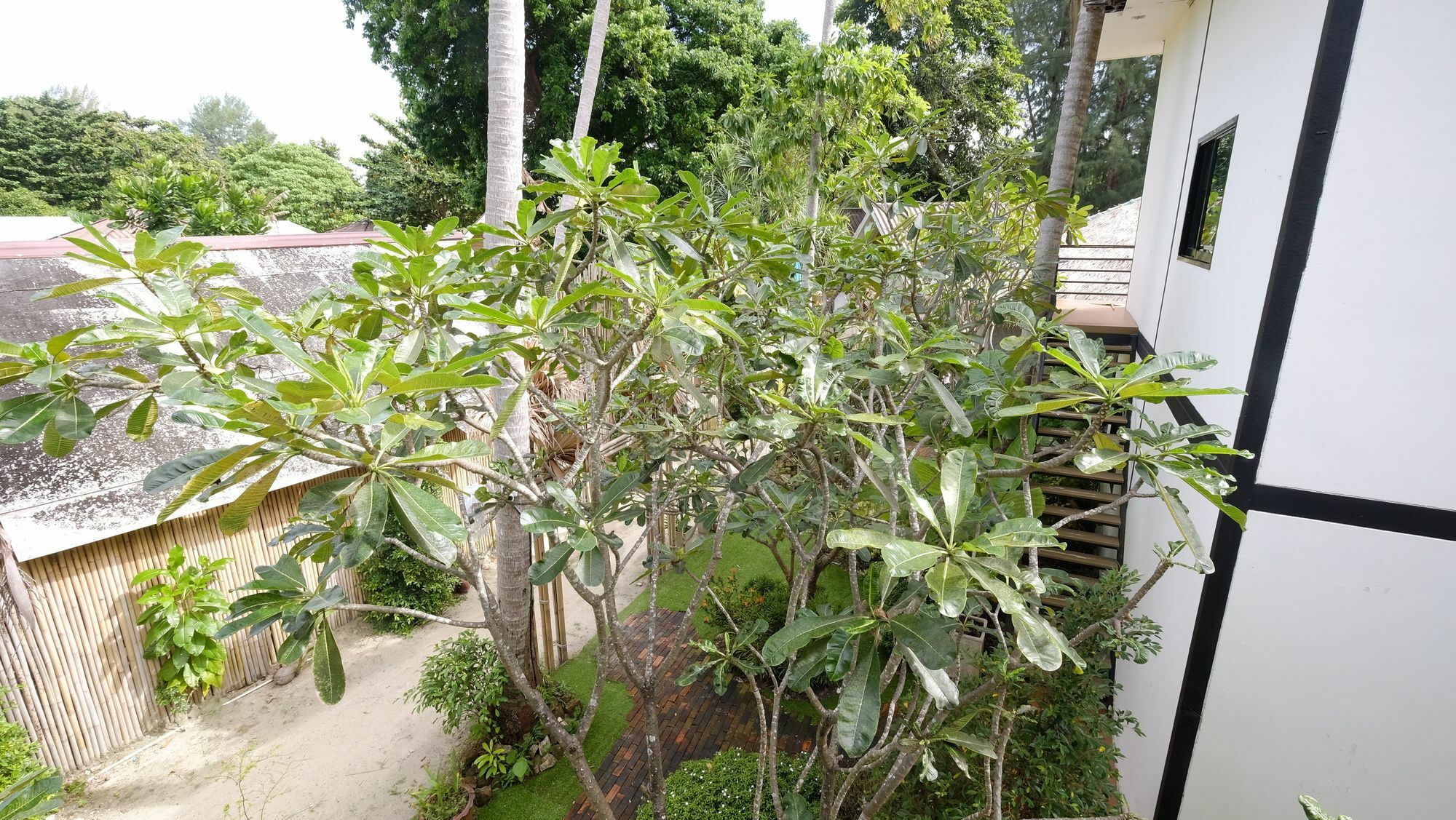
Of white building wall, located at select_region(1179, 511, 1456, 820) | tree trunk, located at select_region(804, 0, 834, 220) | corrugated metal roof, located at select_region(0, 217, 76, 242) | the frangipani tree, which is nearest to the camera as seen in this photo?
the frangipani tree

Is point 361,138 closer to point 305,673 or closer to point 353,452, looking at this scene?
point 305,673

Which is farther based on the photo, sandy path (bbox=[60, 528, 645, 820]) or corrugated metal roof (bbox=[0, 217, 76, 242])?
corrugated metal roof (bbox=[0, 217, 76, 242])

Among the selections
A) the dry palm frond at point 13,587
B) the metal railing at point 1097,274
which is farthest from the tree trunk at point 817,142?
the dry palm frond at point 13,587

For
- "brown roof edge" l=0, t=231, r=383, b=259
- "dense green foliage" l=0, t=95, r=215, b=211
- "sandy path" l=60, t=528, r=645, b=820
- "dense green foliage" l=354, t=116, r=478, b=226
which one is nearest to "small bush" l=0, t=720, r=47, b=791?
"sandy path" l=60, t=528, r=645, b=820

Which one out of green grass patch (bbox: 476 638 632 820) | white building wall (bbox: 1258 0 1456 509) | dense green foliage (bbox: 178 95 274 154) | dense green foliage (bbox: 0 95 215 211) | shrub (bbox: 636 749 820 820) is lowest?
green grass patch (bbox: 476 638 632 820)

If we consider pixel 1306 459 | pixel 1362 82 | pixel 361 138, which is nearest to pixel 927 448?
pixel 1306 459

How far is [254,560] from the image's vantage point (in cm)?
562

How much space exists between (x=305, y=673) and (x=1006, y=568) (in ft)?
21.2

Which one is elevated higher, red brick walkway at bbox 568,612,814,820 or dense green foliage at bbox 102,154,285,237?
dense green foliage at bbox 102,154,285,237

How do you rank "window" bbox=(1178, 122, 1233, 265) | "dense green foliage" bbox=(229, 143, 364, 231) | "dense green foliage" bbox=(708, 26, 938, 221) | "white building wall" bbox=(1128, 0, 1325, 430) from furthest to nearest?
"dense green foliage" bbox=(229, 143, 364, 231), "dense green foliage" bbox=(708, 26, 938, 221), "window" bbox=(1178, 122, 1233, 265), "white building wall" bbox=(1128, 0, 1325, 430)

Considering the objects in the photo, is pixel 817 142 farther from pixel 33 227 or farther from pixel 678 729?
pixel 33 227

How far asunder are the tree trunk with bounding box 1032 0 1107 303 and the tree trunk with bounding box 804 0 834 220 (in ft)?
7.28

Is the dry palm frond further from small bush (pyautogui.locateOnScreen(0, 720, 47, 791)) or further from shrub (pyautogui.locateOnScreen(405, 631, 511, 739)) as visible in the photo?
shrub (pyautogui.locateOnScreen(405, 631, 511, 739))

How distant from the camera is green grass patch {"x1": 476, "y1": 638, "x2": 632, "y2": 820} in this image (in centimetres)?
422
